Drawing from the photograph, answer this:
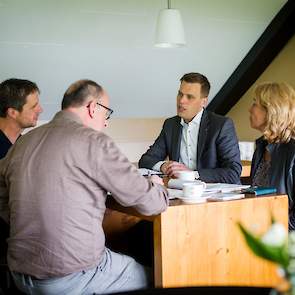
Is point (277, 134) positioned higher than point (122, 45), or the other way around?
point (122, 45)

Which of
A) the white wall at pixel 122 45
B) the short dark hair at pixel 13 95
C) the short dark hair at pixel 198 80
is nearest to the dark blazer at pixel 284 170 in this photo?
the short dark hair at pixel 198 80

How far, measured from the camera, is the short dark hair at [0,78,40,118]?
9.91ft

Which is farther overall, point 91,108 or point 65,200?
point 91,108

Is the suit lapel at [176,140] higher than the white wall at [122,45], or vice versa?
the white wall at [122,45]

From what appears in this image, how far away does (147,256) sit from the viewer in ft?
8.35

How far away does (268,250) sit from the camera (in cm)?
75

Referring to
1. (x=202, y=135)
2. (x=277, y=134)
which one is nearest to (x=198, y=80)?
(x=202, y=135)

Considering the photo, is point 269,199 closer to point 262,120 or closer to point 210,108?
point 262,120

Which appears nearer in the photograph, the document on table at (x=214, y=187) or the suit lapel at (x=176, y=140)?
the document on table at (x=214, y=187)

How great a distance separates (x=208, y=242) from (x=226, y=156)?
3.66 ft

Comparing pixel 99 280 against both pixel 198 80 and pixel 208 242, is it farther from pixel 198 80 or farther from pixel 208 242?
pixel 198 80

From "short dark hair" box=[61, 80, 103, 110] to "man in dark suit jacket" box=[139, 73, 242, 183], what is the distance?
99 centimetres

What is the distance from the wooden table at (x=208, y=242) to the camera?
201 cm

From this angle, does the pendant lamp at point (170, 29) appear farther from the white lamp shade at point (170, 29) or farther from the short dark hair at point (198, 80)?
the short dark hair at point (198, 80)
